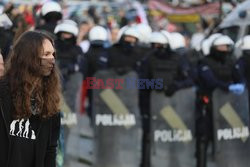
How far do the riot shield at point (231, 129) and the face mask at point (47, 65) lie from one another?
191 inches

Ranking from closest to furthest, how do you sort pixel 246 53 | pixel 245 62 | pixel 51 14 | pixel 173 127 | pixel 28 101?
pixel 28 101
pixel 51 14
pixel 173 127
pixel 245 62
pixel 246 53

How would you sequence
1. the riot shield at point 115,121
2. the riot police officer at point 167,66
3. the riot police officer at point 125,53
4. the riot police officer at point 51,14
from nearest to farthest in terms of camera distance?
the riot police officer at point 51,14
the riot shield at point 115,121
the riot police officer at point 125,53
the riot police officer at point 167,66

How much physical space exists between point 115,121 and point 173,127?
0.73 meters

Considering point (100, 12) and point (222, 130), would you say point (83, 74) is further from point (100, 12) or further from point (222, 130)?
point (100, 12)

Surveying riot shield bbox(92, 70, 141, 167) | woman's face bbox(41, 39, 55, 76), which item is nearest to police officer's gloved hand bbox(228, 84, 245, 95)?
riot shield bbox(92, 70, 141, 167)

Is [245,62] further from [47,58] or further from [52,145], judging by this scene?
[47,58]

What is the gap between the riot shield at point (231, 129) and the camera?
840 cm

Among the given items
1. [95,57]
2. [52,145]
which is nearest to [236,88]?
[95,57]

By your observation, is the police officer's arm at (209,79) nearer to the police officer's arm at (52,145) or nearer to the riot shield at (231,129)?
the riot shield at (231,129)

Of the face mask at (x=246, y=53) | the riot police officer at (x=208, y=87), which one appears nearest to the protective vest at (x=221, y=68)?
the riot police officer at (x=208, y=87)

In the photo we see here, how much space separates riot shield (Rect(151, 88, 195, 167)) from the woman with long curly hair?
456 cm

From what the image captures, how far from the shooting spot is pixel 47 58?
12.2 ft

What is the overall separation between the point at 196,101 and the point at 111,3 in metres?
A: 11.7

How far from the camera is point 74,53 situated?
836 centimetres
